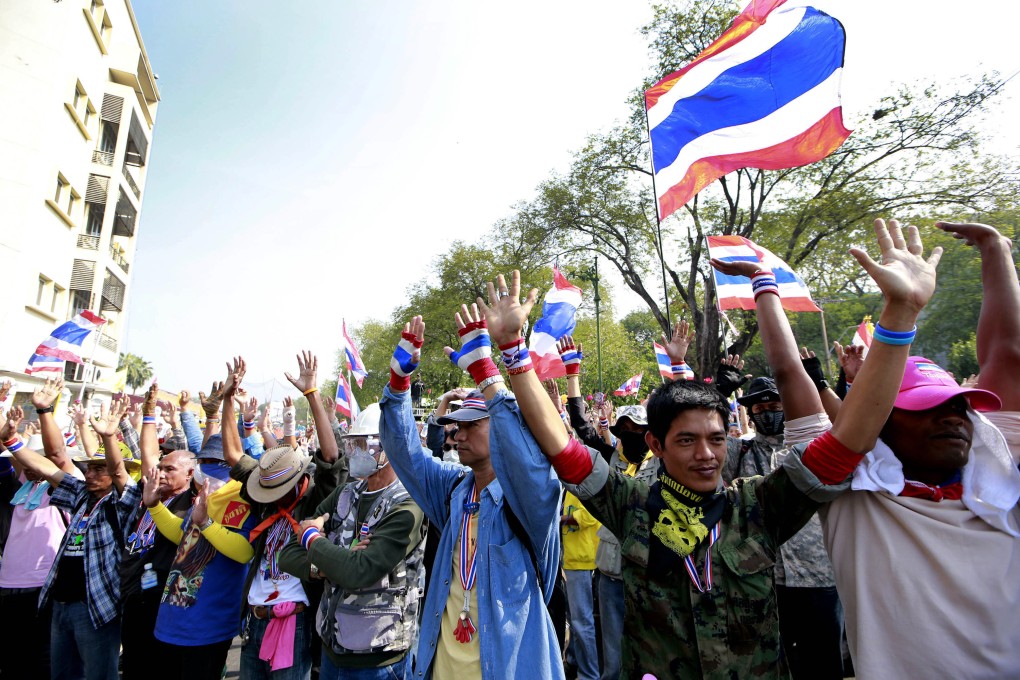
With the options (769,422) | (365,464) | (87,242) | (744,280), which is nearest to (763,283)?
(769,422)

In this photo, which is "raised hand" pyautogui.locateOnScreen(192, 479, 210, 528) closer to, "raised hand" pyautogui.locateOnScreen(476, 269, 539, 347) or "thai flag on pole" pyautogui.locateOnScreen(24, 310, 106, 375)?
"raised hand" pyautogui.locateOnScreen(476, 269, 539, 347)

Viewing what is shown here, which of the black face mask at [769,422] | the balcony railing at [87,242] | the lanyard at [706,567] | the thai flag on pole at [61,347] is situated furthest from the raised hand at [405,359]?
the balcony railing at [87,242]

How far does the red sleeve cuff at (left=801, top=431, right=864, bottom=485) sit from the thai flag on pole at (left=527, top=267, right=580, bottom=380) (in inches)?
168

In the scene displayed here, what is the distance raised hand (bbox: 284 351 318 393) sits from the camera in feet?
13.9

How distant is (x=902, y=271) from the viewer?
1711 mm

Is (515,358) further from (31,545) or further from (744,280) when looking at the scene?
(744,280)

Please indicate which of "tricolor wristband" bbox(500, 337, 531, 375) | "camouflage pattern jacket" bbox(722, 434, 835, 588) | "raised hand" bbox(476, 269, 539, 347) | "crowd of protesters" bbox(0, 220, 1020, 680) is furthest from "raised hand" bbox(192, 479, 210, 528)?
"camouflage pattern jacket" bbox(722, 434, 835, 588)

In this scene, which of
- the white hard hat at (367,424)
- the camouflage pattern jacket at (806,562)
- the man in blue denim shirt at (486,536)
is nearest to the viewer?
the man in blue denim shirt at (486,536)

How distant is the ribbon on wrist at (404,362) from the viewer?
2758 mm

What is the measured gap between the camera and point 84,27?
22688mm

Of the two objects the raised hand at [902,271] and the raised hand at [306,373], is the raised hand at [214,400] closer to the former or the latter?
the raised hand at [306,373]

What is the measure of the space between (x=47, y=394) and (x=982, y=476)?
6.84m

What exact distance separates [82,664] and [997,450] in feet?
19.2

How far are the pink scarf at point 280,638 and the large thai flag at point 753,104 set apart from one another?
392 cm
